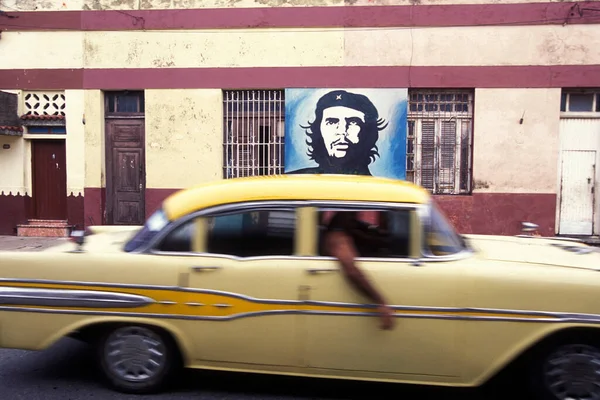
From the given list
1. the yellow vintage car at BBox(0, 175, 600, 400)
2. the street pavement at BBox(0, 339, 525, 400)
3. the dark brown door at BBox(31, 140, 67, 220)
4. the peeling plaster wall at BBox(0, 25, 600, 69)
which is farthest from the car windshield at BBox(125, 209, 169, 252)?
the dark brown door at BBox(31, 140, 67, 220)

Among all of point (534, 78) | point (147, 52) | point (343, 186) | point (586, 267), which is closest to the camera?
point (586, 267)

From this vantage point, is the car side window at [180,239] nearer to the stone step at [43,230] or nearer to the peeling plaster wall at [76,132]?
the peeling plaster wall at [76,132]

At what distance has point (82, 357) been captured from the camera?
4.47 meters

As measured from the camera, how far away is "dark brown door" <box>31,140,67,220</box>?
1131 cm

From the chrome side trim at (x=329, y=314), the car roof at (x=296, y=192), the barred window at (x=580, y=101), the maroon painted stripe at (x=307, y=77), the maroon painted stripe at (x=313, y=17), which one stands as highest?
the maroon painted stripe at (x=313, y=17)

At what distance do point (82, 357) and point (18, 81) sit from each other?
9.00m

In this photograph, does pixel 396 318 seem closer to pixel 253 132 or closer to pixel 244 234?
pixel 244 234

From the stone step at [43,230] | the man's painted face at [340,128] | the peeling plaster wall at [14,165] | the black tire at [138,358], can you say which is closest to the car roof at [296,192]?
the black tire at [138,358]

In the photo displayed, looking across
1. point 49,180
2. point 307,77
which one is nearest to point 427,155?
point 307,77

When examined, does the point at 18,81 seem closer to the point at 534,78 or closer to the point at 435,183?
the point at 435,183

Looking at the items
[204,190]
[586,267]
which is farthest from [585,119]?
[204,190]

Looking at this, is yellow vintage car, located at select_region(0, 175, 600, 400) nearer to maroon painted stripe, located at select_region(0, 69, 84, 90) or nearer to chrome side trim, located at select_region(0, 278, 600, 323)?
chrome side trim, located at select_region(0, 278, 600, 323)

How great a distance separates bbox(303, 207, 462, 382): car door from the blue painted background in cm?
712

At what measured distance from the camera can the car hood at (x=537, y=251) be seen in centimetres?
346
